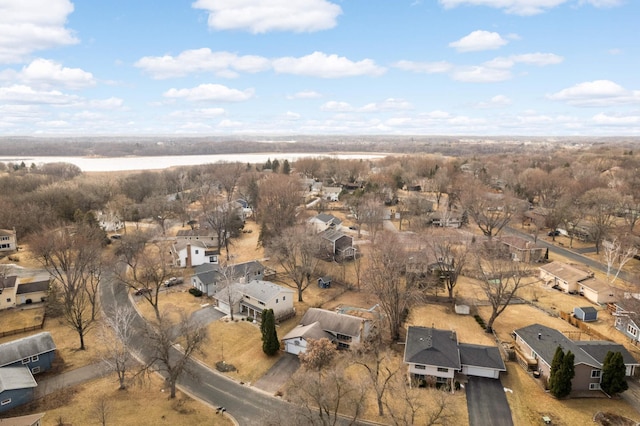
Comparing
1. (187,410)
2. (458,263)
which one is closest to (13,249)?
(187,410)

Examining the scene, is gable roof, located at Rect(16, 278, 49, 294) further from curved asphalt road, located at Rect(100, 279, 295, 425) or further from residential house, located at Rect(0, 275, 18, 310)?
curved asphalt road, located at Rect(100, 279, 295, 425)

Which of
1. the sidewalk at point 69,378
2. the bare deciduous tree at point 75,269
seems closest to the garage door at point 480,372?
the sidewalk at point 69,378

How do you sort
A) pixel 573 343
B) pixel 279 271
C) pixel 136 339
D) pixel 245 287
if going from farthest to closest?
pixel 279 271 < pixel 245 287 < pixel 136 339 < pixel 573 343

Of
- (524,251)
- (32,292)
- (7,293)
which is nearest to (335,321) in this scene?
(32,292)

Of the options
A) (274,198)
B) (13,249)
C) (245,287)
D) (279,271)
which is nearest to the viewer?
(245,287)

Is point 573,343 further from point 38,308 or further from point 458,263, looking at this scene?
point 38,308

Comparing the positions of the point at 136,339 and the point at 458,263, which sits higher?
the point at 458,263

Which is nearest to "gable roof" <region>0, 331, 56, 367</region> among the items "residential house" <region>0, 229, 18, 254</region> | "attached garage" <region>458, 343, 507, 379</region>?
"attached garage" <region>458, 343, 507, 379</region>

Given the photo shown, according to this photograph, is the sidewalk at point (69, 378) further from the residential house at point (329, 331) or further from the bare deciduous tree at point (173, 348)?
the residential house at point (329, 331)
